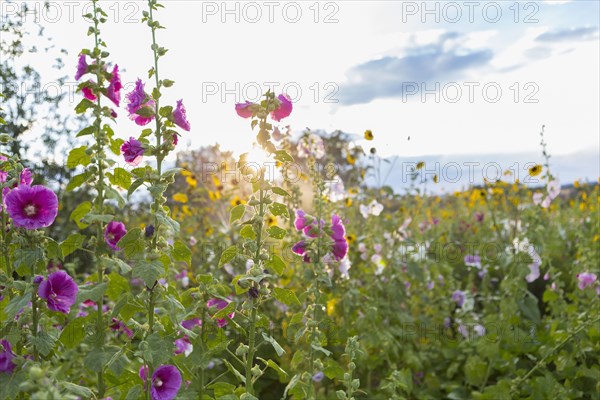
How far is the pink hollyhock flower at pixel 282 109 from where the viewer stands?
6.40 feet

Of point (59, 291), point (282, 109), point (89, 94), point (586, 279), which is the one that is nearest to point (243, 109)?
point (282, 109)

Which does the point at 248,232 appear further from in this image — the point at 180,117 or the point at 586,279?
the point at 586,279

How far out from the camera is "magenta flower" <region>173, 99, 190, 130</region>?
72.6 inches

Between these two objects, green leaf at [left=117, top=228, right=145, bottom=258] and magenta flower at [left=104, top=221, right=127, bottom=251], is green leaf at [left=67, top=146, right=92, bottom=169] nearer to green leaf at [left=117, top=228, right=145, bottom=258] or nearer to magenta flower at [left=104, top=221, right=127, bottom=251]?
magenta flower at [left=104, top=221, right=127, bottom=251]

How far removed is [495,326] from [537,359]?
0.40m

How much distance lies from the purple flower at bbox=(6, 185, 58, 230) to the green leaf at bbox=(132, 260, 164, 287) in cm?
39

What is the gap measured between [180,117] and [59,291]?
652 mm

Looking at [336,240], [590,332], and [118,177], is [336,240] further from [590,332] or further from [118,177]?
[590,332]

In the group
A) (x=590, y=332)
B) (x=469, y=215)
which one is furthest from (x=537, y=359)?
(x=469, y=215)

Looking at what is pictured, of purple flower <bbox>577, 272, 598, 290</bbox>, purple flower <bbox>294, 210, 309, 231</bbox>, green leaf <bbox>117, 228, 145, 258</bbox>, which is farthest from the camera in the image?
purple flower <bbox>577, 272, 598, 290</bbox>

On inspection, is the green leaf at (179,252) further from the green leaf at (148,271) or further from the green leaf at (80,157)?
the green leaf at (80,157)

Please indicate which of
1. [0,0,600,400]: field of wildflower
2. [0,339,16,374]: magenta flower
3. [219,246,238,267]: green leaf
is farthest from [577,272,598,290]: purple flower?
[0,339,16,374]: magenta flower

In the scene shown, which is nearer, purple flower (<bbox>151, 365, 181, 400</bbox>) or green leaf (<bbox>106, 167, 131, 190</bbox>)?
purple flower (<bbox>151, 365, 181, 400</bbox>)

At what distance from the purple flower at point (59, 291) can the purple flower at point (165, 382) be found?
13.7 inches
